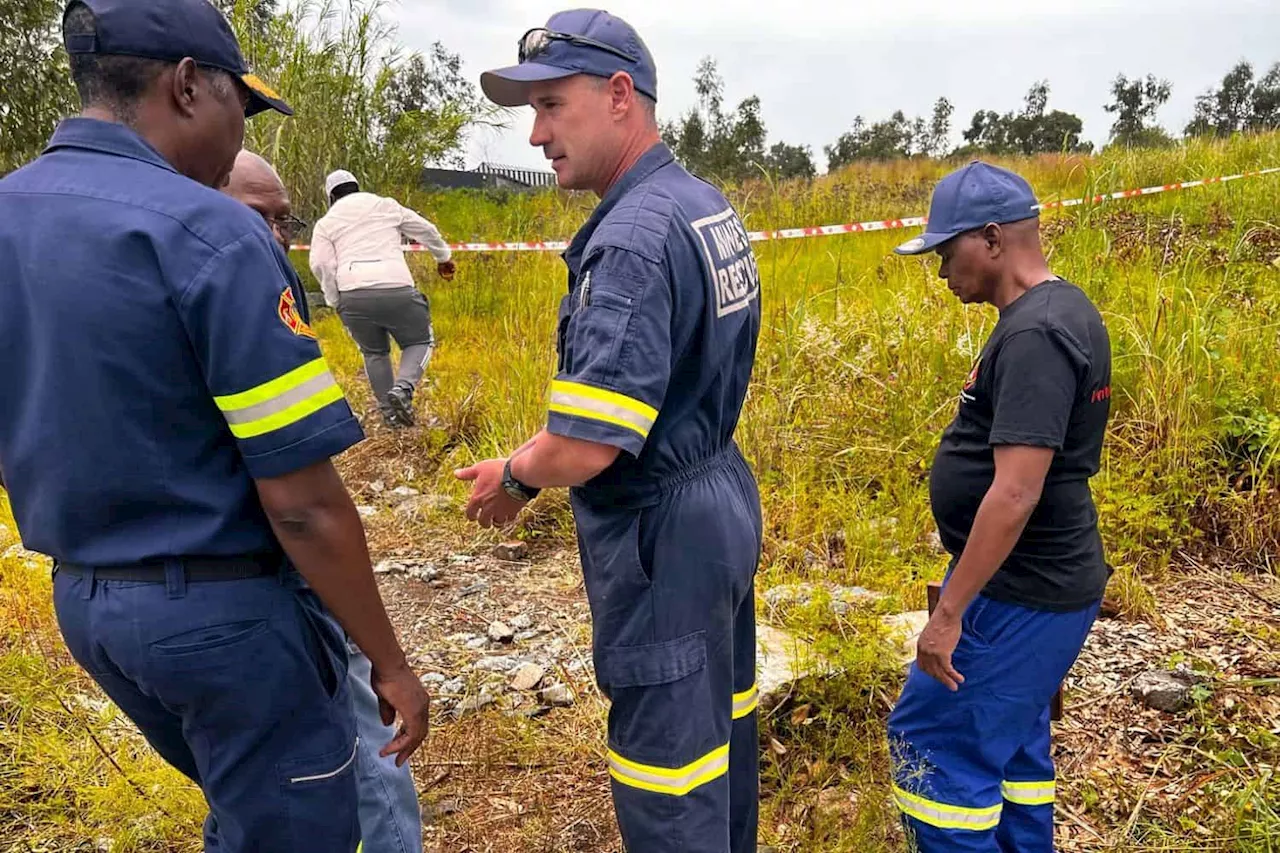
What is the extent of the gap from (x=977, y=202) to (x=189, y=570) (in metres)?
1.69

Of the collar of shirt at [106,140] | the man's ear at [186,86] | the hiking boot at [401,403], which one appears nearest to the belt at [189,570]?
the collar of shirt at [106,140]

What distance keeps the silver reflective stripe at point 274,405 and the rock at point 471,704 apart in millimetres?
1835

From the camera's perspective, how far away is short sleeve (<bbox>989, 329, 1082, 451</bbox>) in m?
1.61

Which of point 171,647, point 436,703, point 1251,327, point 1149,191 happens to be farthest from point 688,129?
point 171,647

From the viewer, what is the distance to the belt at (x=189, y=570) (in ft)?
3.95

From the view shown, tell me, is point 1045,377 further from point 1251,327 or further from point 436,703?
point 1251,327

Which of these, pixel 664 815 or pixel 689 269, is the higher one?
pixel 689 269

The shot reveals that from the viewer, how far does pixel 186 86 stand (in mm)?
1233

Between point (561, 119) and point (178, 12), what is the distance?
698mm

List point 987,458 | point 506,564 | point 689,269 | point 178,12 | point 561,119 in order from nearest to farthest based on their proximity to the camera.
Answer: point 178,12 → point 689,269 → point 561,119 → point 987,458 → point 506,564

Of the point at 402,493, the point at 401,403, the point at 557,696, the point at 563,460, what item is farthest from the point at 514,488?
the point at 401,403

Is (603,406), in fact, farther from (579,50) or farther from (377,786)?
(377,786)

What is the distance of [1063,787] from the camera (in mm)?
2373

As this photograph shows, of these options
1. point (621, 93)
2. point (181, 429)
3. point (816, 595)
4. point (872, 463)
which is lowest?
point (816, 595)
